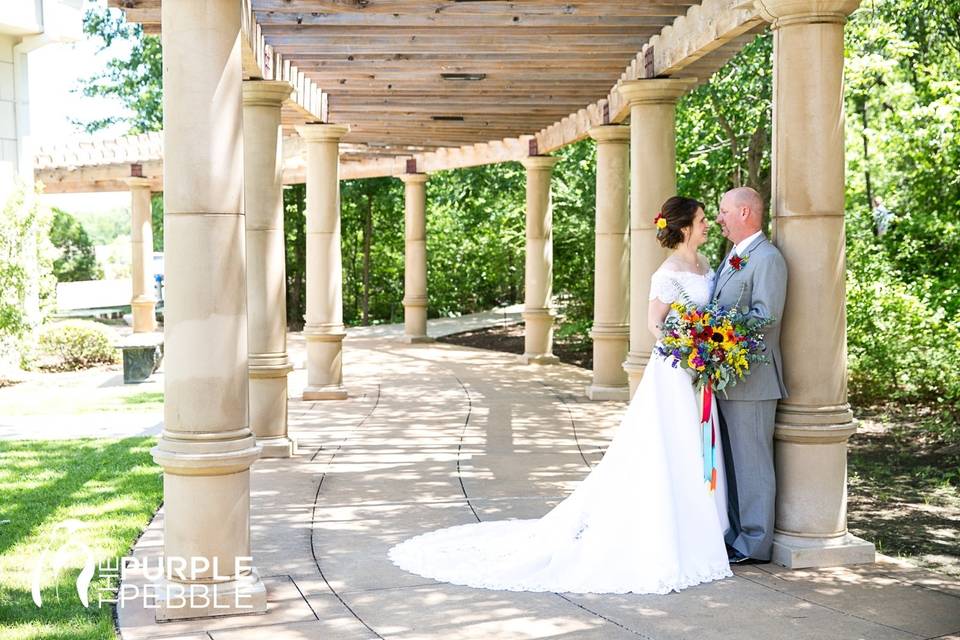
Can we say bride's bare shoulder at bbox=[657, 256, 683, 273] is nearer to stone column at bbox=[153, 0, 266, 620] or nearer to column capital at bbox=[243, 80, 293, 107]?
stone column at bbox=[153, 0, 266, 620]

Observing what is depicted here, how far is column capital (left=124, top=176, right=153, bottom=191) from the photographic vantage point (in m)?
25.5

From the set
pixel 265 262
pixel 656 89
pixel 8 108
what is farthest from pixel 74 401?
pixel 656 89

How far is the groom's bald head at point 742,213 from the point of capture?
661 cm

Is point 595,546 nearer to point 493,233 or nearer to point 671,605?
point 671,605

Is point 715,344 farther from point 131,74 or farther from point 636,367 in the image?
point 131,74

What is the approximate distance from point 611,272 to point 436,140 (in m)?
5.66

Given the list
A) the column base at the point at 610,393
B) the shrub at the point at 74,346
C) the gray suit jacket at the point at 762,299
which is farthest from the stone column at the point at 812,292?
the shrub at the point at 74,346

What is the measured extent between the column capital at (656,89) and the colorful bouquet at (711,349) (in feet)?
15.6

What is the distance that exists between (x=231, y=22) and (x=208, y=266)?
4.34 ft

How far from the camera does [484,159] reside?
20.5 metres

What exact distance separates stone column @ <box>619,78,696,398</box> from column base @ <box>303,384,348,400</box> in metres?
4.88

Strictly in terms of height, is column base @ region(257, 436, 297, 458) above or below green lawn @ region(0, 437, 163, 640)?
above

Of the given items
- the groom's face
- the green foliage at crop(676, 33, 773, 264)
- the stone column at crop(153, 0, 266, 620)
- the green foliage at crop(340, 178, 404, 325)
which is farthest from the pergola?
the green foliage at crop(340, 178, 404, 325)

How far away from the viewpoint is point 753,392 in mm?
6574
